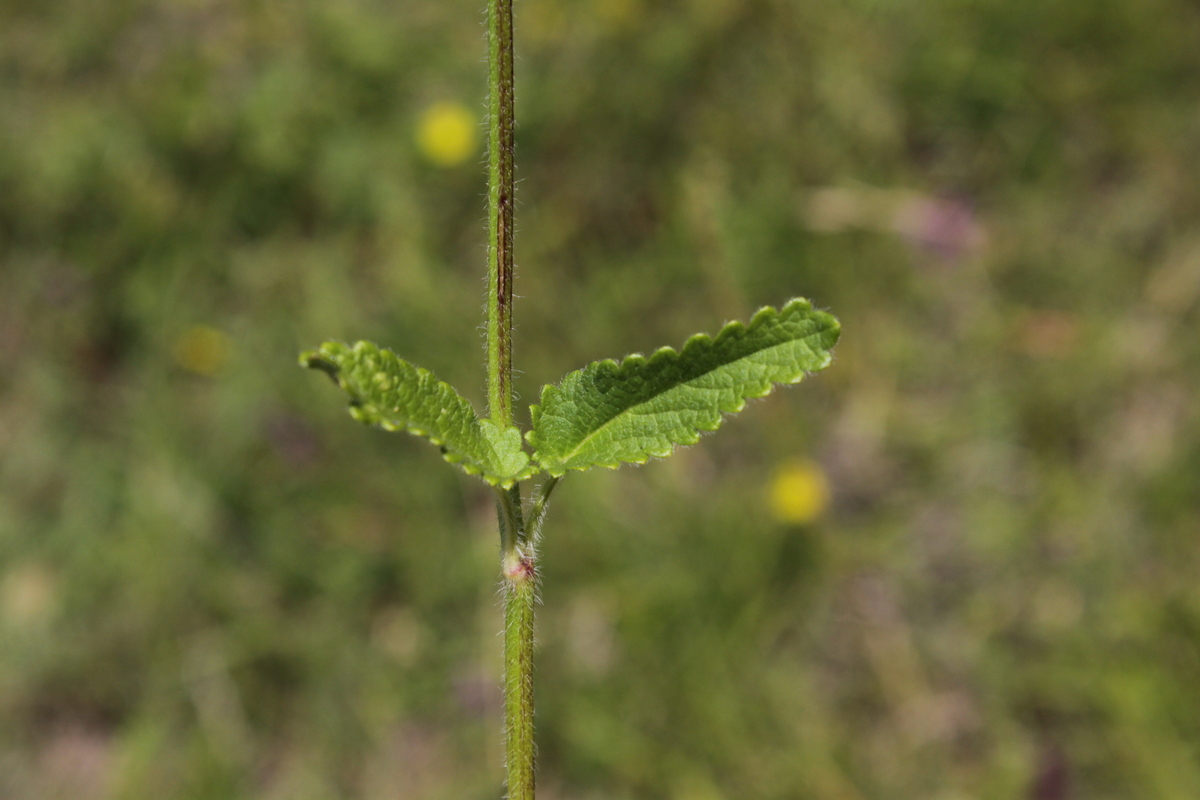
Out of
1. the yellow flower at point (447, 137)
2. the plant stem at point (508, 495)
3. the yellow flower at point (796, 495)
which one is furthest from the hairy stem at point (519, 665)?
the yellow flower at point (447, 137)

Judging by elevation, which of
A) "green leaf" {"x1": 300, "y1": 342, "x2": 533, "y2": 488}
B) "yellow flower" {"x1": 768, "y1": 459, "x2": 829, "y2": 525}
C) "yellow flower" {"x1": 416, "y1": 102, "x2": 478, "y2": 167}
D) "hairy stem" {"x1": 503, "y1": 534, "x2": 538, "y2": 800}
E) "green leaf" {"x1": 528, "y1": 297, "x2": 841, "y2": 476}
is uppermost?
"yellow flower" {"x1": 416, "y1": 102, "x2": 478, "y2": 167}

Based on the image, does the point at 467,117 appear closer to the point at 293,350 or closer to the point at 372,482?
the point at 293,350

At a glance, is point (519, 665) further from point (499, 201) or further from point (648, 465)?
point (648, 465)

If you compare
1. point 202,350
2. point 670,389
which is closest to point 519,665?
point 670,389

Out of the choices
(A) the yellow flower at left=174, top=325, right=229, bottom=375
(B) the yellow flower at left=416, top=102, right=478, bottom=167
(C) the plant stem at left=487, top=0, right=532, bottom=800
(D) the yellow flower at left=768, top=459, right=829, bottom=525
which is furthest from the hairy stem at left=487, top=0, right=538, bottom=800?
(A) the yellow flower at left=174, top=325, right=229, bottom=375

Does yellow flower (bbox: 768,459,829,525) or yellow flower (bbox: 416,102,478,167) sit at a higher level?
yellow flower (bbox: 416,102,478,167)

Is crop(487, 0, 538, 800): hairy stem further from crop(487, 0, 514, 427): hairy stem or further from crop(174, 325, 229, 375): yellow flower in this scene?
crop(174, 325, 229, 375): yellow flower

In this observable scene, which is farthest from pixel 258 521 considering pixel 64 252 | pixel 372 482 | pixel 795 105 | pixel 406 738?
pixel 795 105
